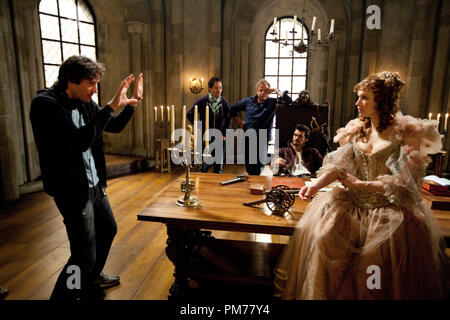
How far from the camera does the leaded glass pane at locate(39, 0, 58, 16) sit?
5887mm

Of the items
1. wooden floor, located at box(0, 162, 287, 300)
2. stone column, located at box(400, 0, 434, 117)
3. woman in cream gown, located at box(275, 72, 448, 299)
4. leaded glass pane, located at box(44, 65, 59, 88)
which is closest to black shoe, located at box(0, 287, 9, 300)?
wooden floor, located at box(0, 162, 287, 300)

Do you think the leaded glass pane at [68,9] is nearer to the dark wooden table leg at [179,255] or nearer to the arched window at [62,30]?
the arched window at [62,30]

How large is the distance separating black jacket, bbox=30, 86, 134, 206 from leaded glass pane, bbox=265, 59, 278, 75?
22.3ft

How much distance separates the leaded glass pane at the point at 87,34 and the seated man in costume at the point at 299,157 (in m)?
5.69

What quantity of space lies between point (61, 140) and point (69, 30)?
6122 mm

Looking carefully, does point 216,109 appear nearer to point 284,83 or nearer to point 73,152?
point 73,152

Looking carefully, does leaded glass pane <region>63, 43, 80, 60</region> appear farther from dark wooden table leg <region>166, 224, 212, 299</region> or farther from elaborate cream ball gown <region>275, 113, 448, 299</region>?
elaborate cream ball gown <region>275, 113, 448, 299</region>

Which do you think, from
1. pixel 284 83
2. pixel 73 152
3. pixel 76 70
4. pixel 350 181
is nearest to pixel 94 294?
pixel 73 152

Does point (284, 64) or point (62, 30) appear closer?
point (62, 30)

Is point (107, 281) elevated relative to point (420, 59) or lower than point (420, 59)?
lower

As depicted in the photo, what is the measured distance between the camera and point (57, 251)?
113 inches

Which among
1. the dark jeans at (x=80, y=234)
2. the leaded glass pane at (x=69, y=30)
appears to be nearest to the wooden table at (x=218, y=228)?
the dark jeans at (x=80, y=234)

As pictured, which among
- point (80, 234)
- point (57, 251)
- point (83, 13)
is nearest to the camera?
point (80, 234)
